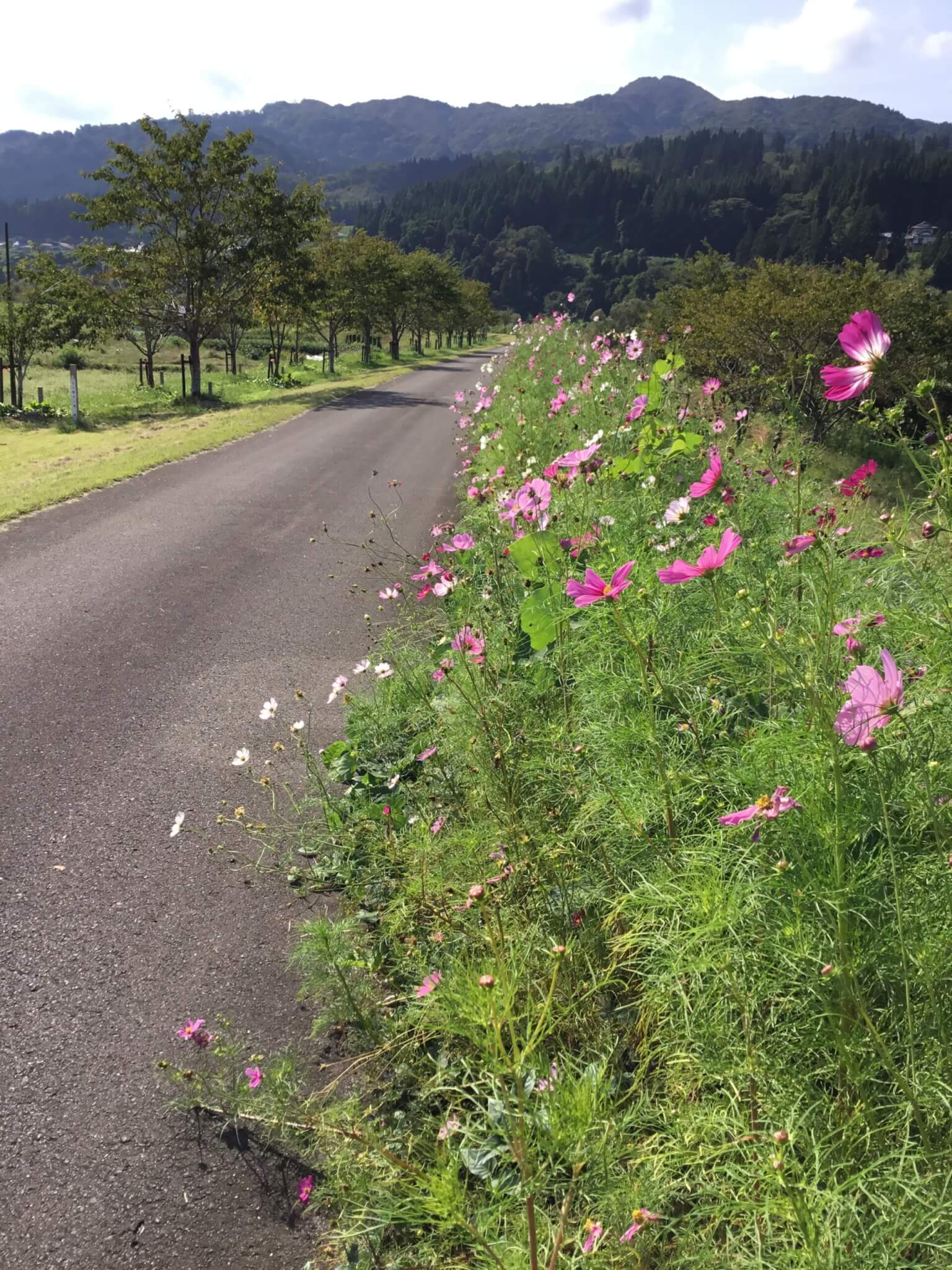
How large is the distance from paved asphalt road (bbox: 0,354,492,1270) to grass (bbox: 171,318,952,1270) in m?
0.14

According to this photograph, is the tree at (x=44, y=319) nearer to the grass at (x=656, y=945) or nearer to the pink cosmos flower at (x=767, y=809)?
the grass at (x=656, y=945)

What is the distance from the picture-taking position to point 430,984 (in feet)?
6.12

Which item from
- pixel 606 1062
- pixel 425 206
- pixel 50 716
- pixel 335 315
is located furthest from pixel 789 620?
pixel 425 206

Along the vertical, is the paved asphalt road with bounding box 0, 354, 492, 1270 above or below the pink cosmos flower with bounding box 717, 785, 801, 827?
below

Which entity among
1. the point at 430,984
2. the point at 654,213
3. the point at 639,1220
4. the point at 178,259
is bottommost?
the point at 430,984

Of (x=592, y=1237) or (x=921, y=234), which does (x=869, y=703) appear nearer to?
(x=592, y=1237)

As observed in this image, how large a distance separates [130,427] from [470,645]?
51.0 feet

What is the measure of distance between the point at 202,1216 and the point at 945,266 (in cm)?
9442

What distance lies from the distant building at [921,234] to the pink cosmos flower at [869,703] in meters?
115

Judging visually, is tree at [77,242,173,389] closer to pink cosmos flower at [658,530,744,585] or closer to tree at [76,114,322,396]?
tree at [76,114,322,396]

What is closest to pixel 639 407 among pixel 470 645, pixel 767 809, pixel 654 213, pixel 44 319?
pixel 470 645

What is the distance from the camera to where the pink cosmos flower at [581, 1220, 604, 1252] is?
47.6 inches

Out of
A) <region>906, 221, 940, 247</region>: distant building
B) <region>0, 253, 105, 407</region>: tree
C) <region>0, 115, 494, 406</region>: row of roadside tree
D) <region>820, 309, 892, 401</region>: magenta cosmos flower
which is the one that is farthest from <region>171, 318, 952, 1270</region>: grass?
<region>906, 221, 940, 247</region>: distant building

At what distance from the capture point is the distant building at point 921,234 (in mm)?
97938
